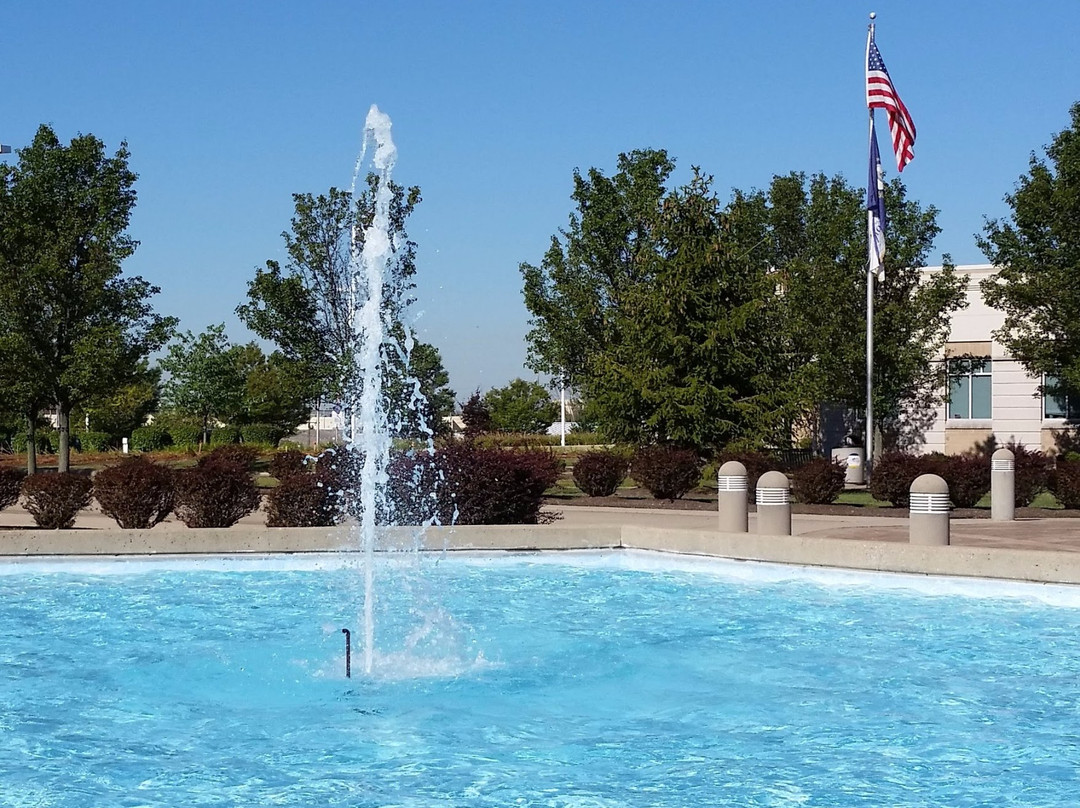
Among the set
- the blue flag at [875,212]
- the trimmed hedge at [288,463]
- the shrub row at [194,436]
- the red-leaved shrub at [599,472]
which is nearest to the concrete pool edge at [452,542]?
the red-leaved shrub at [599,472]

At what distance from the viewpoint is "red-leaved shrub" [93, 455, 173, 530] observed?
1884 centimetres

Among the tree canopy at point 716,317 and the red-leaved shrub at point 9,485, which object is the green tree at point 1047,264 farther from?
the red-leaved shrub at point 9,485

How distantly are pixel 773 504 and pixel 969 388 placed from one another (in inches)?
1015

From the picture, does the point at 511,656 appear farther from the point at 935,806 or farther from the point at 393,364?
the point at 393,364

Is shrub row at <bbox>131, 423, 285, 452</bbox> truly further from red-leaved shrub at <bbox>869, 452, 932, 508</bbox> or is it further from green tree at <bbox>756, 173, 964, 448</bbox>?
red-leaved shrub at <bbox>869, 452, 932, 508</bbox>

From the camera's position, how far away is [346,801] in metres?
7.45

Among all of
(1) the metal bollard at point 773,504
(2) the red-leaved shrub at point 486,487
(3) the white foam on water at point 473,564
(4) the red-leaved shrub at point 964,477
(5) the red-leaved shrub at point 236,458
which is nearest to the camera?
(3) the white foam on water at point 473,564

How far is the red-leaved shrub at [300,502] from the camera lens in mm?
18656

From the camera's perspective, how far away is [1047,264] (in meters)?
31.3

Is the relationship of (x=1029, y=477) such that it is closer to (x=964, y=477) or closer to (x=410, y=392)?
(x=964, y=477)

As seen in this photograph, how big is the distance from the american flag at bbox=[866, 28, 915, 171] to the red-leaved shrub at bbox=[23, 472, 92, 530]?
19139 millimetres

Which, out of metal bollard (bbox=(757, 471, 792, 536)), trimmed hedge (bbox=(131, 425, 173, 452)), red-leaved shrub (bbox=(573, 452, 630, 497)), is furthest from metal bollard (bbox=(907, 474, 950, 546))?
trimmed hedge (bbox=(131, 425, 173, 452))

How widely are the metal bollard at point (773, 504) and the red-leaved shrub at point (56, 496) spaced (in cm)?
1019

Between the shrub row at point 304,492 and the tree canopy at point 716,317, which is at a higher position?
the tree canopy at point 716,317
